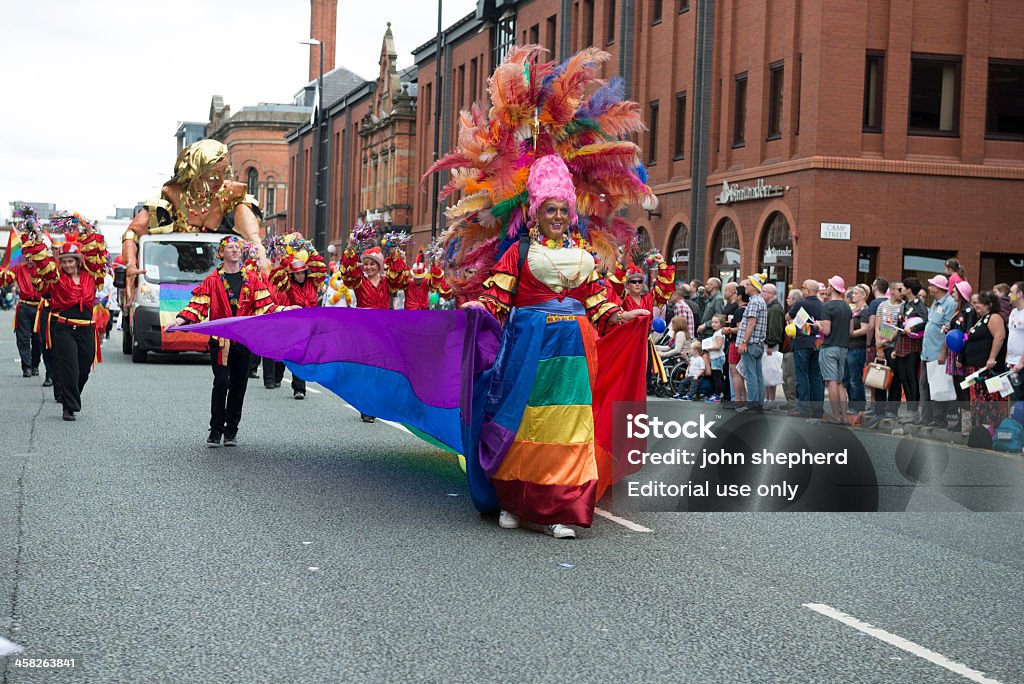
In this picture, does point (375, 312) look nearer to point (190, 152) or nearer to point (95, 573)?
point (95, 573)

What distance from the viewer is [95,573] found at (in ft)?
22.8

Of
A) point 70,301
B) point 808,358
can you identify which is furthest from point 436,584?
point 808,358

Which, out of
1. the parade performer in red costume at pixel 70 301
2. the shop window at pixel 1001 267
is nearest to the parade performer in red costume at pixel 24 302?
the parade performer in red costume at pixel 70 301

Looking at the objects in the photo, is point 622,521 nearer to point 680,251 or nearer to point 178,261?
point 178,261

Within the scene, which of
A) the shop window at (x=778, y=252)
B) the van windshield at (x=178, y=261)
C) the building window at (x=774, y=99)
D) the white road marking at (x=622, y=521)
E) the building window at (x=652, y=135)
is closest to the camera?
the white road marking at (x=622, y=521)

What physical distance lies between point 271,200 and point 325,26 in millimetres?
15636

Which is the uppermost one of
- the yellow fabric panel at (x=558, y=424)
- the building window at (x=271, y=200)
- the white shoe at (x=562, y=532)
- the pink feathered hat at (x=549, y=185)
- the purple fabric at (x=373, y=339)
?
the building window at (x=271, y=200)

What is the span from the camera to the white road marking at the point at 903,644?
18.3 feet

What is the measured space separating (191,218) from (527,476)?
17831 mm

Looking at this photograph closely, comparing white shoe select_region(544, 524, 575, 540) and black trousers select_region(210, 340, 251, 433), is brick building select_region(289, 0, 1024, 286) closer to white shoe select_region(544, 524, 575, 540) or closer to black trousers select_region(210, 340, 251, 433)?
black trousers select_region(210, 340, 251, 433)

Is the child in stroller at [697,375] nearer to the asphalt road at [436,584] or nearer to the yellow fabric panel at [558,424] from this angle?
the asphalt road at [436,584]

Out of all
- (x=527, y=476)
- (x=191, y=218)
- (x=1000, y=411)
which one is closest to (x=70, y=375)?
(x=527, y=476)

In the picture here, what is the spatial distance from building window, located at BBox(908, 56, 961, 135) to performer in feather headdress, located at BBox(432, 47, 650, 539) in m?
21.0

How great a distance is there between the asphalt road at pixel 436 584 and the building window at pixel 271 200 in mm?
97736
